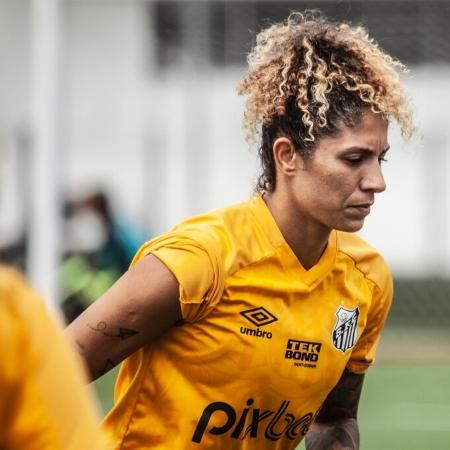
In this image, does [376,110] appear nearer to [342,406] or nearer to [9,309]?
[342,406]

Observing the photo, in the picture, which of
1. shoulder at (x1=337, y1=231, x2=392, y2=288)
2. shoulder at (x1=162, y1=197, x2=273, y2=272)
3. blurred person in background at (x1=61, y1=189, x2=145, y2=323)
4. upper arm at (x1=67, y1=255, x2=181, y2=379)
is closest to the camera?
upper arm at (x1=67, y1=255, x2=181, y2=379)

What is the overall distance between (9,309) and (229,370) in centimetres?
171

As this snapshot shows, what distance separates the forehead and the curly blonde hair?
0.7 inches

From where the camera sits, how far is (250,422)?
3.60 m

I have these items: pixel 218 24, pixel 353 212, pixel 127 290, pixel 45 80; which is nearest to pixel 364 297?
pixel 353 212

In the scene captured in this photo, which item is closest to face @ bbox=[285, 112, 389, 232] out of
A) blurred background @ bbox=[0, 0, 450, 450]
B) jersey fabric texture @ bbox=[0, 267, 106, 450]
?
jersey fabric texture @ bbox=[0, 267, 106, 450]

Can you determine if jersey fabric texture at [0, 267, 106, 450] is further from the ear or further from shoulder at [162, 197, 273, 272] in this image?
the ear

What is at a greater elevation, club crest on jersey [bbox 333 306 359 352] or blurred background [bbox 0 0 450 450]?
club crest on jersey [bbox 333 306 359 352]

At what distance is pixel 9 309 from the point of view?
6.12 ft

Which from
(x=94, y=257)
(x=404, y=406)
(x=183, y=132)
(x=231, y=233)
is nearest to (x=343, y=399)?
(x=231, y=233)

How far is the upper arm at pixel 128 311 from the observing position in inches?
131

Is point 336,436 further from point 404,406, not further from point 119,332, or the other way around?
point 404,406

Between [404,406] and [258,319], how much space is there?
697 cm

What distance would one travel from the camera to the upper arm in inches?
131
